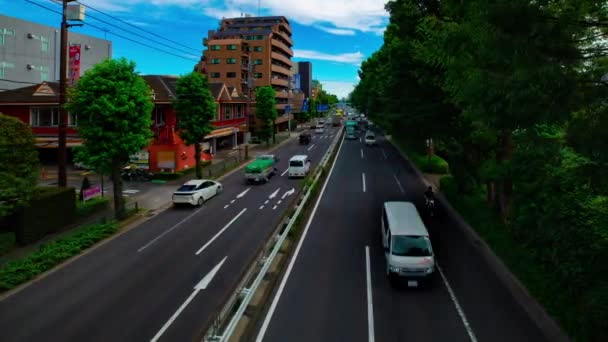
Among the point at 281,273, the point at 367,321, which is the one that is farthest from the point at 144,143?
the point at 367,321

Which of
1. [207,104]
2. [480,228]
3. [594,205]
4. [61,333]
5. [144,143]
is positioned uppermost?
[207,104]

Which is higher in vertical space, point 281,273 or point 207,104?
point 207,104

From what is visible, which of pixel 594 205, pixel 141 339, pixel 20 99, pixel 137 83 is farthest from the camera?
pixel 20 99

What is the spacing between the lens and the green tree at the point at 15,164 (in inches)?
679

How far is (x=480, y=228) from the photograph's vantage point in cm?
2003

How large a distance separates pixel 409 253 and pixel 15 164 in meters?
17.2

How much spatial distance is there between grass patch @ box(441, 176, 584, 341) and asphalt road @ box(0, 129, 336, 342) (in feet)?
33.0

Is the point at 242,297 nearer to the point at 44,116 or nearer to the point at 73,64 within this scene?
the point at 73,64

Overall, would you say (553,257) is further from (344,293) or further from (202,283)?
(202,283)

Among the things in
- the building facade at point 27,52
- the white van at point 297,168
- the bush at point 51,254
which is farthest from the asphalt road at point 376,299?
the building facade at point 27,52

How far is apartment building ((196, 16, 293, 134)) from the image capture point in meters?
81.8

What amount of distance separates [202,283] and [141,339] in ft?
12.6

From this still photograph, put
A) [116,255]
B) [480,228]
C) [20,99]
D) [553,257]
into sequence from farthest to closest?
[20,99], [480,228], [116,255], [553,257]

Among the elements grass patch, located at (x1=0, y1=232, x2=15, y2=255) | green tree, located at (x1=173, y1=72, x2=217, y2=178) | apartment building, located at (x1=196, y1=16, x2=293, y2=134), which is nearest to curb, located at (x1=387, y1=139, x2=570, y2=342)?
grass patch, located at (x1=0, y1=232, x2=15, y2=255)
